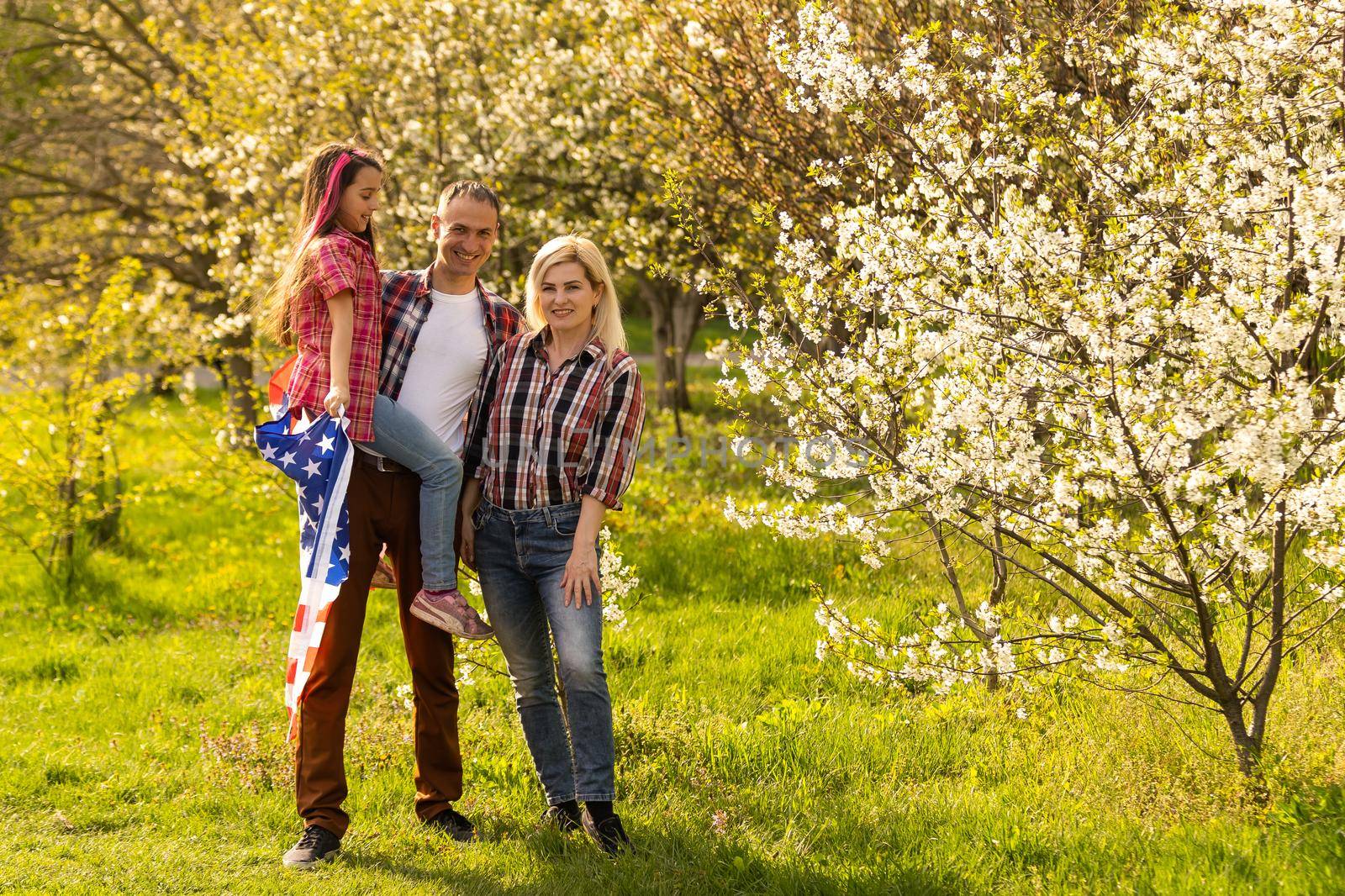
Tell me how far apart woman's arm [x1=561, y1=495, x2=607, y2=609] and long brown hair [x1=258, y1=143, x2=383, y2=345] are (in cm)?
122

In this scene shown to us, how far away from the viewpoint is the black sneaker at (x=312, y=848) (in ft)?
12.6

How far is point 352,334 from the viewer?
3.82 metres

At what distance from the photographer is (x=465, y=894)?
365 cm

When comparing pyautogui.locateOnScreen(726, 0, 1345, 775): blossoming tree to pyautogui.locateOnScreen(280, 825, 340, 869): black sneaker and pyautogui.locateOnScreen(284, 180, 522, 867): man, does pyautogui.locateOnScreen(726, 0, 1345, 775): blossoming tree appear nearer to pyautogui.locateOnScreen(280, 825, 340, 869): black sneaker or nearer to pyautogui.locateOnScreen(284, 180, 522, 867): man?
pyautogui.locateOnScreen(284, 180, 522, 867): man

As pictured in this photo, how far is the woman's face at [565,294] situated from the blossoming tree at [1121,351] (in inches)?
27.3

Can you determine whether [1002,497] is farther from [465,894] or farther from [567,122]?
[567,122]

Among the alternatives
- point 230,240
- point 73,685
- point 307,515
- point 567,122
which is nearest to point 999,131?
point 307,515

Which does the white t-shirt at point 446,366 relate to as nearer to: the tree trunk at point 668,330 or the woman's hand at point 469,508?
the woman's hand at point 469,508

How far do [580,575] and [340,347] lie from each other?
1.09 m

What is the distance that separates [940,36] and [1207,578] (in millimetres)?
3426

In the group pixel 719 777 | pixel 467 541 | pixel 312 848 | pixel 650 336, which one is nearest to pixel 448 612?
pixel 467 541

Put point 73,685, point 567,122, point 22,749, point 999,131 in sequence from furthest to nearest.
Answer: point 567,122 < point 73,685 < point 22,749 < point 999,131

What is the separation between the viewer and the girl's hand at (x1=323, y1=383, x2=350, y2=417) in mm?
3689

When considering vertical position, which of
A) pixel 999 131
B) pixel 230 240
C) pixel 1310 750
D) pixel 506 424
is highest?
pixel 230 240
